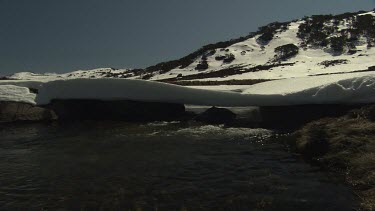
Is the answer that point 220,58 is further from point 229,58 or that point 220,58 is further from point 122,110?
point 122,110

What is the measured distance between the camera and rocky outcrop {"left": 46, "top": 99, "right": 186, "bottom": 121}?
2189 cm

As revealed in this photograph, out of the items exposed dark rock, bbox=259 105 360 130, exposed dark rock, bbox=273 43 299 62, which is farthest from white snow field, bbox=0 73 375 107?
exposed dark rock, bbox=273 43 299 62

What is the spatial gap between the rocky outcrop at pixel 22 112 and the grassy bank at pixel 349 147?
16.5 m

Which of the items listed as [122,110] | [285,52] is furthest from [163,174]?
[285,52]

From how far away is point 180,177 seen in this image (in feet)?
34.3

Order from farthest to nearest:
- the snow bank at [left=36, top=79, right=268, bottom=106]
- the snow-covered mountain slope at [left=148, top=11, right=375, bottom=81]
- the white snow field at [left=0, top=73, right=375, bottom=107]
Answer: the snow-covered mountain slope at [left=148, top=11, right=375, bottom=81] < the snow bank at [left=36, top=79, right=268, bottom=106] < the white snow field at [left=0, top=73, right=375, bottom=107]

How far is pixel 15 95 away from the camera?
2509cm

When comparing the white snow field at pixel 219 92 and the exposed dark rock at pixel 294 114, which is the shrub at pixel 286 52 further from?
the exposed dark rock at pixel 294 114

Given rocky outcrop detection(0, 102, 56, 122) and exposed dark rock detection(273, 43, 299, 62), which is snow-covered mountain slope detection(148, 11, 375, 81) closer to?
exposed dark rock detection(273, 43, 299, 62)

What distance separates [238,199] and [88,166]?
5413 mm

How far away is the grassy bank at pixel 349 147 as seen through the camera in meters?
9.29

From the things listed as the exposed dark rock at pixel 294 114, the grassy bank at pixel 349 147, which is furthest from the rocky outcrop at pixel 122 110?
the grassy bank at pixel 349 147

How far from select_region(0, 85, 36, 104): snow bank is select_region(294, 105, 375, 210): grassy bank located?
18.3m

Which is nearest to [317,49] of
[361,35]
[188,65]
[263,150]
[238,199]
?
[361,35]
